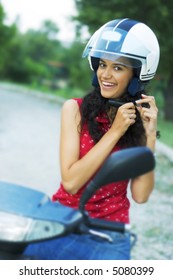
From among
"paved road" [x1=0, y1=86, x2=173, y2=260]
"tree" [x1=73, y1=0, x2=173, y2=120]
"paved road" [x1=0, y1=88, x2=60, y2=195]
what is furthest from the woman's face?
"tree" [x1=73, y1=0, x2=173, y2=120]

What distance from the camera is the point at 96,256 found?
1.73 metres

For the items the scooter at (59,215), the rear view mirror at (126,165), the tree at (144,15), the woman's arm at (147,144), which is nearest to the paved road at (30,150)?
the tree at (144,15)

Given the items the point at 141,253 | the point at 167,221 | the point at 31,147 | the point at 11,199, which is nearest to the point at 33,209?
the point at 11,199

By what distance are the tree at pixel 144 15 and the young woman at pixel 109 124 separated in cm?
1348

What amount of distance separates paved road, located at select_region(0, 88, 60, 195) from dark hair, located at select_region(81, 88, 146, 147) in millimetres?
4329

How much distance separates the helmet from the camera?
2025 millimetres

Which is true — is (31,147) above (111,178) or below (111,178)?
below

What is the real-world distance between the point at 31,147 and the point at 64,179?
25.6 feet

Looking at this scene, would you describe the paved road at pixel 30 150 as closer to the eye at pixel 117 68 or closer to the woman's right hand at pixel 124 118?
the eye at pixel 117 68

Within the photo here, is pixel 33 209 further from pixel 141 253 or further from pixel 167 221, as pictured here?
pixel 167 221

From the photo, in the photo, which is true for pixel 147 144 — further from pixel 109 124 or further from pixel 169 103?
pixel 169 103

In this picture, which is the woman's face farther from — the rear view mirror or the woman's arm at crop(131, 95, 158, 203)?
the rear view mirror

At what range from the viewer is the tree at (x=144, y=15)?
1545 cm

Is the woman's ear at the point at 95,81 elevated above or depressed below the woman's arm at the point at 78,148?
above
